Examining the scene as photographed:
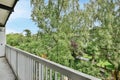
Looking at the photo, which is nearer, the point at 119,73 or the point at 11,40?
the point at 11,40

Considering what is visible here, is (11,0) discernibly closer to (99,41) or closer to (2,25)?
(2,25)

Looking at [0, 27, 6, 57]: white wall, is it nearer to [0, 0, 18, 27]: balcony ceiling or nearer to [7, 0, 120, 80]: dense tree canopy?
[7, 0, 120, 80]: dense tree canopy

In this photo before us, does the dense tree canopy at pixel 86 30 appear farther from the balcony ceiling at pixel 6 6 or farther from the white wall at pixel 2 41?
the balcony ceiling at pixel 6 6

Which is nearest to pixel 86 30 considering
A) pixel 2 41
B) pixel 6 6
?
pixel 2 41

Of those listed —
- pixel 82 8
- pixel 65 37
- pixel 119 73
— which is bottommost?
pixel 119 73

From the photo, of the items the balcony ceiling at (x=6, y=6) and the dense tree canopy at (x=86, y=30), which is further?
the dense tree canopy at (x=86, y=30)

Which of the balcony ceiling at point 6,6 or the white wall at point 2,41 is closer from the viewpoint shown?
the balcony ceiling at point 6,6

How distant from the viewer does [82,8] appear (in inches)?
754

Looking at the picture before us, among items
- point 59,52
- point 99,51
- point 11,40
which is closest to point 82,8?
point 99,51

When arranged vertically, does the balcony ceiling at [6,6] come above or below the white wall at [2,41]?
above

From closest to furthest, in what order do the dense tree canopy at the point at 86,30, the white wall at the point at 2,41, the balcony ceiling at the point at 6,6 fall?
the balcony ceiling at the point at 6,6, the white wall at the point at 2,41, the dense tree canopy at the point at 86,30

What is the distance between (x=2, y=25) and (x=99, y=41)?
8.15 m

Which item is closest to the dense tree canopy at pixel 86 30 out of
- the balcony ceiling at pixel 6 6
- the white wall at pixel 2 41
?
the white wall at pixel 2 41

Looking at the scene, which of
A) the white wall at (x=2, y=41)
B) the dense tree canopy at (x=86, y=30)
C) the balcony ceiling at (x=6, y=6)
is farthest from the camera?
the dense tree canopy at (x=86, y=30)
